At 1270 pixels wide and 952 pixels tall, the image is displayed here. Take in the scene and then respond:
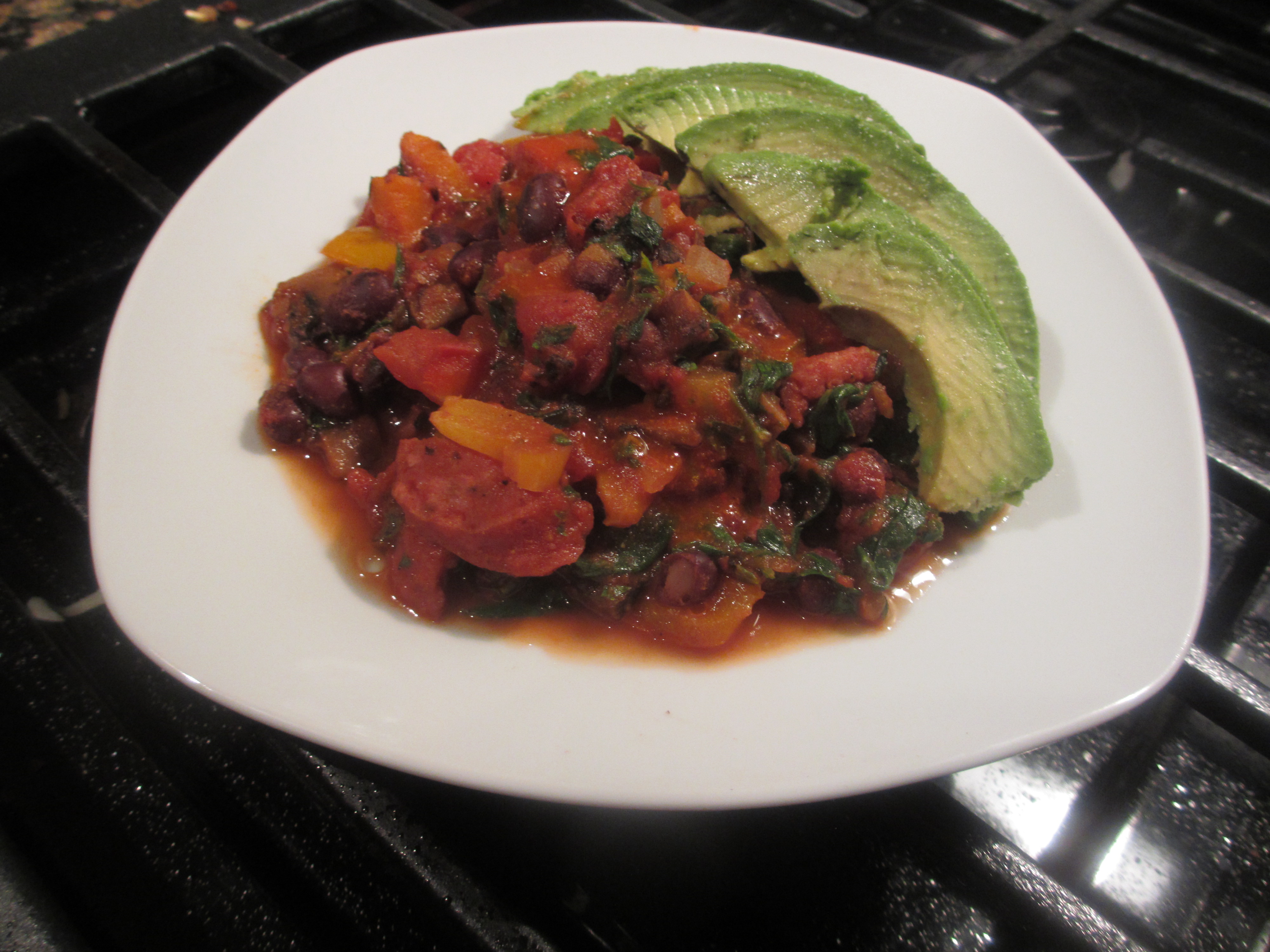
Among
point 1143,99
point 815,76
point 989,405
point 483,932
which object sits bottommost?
point 483,932

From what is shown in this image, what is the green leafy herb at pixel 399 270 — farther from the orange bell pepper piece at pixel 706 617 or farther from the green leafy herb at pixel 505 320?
the orange bell pepper piece at pixel 706 617

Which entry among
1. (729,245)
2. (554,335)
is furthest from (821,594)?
(729,245)

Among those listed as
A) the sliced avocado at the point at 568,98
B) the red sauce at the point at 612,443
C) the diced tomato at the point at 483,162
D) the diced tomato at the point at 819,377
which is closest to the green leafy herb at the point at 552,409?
the red sauce at the point at 612,443

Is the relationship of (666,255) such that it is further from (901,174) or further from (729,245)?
(901,174)

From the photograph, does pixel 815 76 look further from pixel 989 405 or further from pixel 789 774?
pixel 789 774

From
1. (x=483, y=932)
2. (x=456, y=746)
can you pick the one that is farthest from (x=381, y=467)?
(x=483, y=932)

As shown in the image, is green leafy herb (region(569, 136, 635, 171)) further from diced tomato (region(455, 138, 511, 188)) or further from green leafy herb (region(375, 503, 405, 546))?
green leafy herb (region(375, 503, 405, 546))
